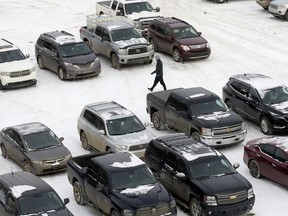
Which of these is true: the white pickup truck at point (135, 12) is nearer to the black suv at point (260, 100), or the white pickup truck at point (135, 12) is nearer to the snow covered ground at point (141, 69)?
the snow covered ground at point (141, 69)

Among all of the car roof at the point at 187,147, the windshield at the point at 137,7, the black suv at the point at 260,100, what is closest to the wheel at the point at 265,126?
the black suv at the point at 260,100

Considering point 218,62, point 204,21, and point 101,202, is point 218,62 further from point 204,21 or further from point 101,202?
point 101,202

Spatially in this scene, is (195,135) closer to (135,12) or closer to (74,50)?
(74,50)

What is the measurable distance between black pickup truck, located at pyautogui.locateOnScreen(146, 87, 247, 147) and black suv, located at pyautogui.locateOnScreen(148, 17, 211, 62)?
7714 mm

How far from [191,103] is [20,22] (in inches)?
851

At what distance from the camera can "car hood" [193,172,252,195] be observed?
22.4 metres

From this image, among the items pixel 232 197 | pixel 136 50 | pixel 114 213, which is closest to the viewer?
pixel 114 213

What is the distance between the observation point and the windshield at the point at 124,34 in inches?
1530

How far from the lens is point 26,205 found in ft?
70.2

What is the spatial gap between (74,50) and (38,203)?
16.7 metres

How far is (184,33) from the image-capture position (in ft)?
129

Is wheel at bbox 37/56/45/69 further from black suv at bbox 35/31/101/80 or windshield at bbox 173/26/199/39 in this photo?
windshield at bbox 173/26/199/39

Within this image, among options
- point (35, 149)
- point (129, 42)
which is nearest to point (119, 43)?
point (129, 42)

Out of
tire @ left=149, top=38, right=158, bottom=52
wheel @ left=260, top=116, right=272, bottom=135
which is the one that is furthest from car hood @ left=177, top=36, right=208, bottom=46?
wheel @ left=260, top=116, right=272, bottom=135
